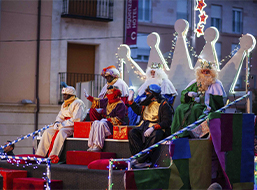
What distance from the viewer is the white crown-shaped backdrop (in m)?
8.99

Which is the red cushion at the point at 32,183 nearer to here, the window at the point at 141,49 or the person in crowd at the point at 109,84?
the person in crowd at the point at 109,84

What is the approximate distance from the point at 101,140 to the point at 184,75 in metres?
2.93

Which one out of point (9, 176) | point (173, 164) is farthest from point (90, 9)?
point (173, 164)

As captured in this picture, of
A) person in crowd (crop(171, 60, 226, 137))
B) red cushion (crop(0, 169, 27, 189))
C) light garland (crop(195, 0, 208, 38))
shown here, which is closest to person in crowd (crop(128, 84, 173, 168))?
person in crowd (crop(171, 60, 226, 137))

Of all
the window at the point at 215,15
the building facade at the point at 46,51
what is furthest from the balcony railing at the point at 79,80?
the window at the point at 215,15

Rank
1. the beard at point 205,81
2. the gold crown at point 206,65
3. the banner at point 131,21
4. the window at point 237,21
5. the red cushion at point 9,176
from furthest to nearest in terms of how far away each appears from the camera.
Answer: the window at point 237,21 → the banner at point 131,21 → the gold crown at point 206,65 → the beard at point 205,81 → the red cushion at point 9,176

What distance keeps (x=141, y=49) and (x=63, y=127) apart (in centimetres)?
1126

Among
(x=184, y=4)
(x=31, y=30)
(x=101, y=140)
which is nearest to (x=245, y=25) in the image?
(x=184, y=4)

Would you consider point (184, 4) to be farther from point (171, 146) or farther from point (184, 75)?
point (171, 146)

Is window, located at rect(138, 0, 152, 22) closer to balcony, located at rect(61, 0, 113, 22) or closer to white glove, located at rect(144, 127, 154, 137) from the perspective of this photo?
balcony, located at rect(61, 0, 113, 22)

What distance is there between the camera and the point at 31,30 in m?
14.6

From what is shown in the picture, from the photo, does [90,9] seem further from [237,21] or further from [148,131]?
[148,131]

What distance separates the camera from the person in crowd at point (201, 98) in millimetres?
7965

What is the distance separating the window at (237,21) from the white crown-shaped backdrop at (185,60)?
11.6 metres
